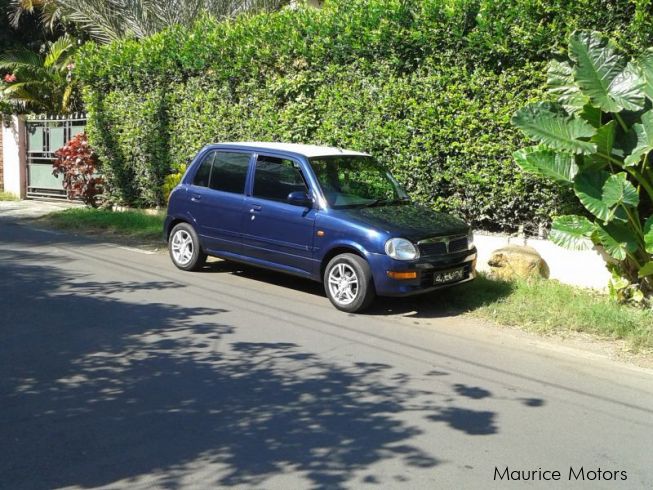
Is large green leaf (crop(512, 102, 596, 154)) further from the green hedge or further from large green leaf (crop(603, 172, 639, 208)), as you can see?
the green hedge

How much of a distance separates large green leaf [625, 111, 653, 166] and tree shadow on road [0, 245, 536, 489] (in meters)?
3.27

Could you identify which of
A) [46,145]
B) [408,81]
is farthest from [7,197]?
[408,81]

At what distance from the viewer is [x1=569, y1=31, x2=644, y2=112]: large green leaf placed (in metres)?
7.28

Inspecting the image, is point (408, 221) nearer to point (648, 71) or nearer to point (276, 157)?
point (276, 157)

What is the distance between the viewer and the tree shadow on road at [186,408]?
4109 mm

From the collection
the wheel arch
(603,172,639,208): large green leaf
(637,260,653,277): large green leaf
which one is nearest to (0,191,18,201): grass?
the wheel arch

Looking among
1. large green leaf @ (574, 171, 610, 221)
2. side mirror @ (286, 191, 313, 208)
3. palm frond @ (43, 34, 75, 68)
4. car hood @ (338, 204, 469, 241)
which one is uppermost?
palm frond @ (43, 34, 75, 68)

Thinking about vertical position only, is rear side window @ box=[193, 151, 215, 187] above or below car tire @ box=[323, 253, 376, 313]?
above

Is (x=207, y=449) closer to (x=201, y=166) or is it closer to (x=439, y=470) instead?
(x=439, y=470)

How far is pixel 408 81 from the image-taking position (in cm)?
1045

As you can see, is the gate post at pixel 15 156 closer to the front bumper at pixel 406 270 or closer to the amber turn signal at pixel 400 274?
the front bumper at pixel 406 270

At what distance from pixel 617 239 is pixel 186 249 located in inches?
220

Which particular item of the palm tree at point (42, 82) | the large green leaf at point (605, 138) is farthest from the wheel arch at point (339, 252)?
the palm tree at point (42, 82)

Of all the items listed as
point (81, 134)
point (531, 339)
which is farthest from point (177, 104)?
point (531, 339)
